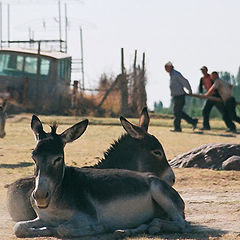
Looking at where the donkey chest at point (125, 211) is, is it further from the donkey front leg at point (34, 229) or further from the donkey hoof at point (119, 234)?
the donkey front leg at point (34, 229)

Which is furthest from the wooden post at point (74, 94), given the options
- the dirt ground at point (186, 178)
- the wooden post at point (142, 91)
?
the dirt ground at point (186, 178)

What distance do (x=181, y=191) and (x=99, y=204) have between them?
416 centimetres

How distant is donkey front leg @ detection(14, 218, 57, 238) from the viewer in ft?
27.6

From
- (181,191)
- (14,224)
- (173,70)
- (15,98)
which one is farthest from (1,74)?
(14,224)

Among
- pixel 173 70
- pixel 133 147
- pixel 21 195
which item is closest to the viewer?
pixel 21 195

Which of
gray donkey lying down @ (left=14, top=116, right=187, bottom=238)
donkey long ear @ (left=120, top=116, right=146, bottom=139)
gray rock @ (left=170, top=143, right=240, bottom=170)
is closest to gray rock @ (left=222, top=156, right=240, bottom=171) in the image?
gray rock @ (left=170, top=143, right=240, bottom=170)

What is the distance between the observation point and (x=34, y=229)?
8.47 metres

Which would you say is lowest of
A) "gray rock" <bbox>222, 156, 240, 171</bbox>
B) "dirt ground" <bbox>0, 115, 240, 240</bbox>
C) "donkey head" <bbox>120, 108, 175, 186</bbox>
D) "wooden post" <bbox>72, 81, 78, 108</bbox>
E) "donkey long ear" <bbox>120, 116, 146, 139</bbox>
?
"dirt ground" <bbox>0, 115, 240, 240</bbox>

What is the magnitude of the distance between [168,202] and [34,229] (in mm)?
1524

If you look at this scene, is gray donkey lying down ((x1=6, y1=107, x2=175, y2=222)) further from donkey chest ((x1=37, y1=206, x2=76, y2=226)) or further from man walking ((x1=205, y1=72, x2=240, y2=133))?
man walking ((x1=205, y1=72, x2=240, y2=133))

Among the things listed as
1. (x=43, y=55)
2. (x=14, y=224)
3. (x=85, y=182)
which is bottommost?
(x=14, y=224)

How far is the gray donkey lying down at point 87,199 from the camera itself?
27.0 feet

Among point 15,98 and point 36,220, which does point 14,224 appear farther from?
point 15,98

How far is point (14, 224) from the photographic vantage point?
9383mm
